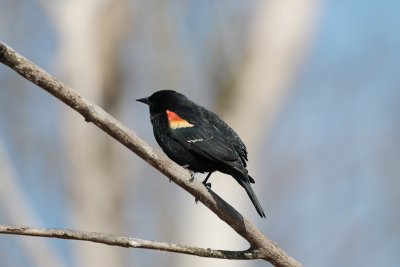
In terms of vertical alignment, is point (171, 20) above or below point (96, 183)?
above

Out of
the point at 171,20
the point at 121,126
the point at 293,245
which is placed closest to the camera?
the point at 121,126

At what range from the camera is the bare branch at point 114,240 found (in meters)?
2.48

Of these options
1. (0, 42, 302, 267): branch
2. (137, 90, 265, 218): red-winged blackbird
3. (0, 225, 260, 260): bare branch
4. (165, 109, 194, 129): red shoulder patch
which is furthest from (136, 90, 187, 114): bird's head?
(0, 225, 260, 260): bare branch

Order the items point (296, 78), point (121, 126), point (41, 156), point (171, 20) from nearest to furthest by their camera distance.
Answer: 1. point (121, 126)
2. point (296, 78)
3. point (171, 20)
4. point (41, 156)

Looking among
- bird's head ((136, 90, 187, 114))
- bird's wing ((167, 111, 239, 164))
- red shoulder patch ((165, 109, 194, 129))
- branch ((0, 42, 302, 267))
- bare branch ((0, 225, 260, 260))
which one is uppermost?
bird's head ((136, 90, 187, 114))

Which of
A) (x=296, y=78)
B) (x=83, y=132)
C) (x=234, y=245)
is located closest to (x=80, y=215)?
(x=83, y=132)

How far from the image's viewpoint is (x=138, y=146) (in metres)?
2.84

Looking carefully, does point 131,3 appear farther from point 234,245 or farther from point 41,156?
point 234,245

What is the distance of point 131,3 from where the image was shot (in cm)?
932

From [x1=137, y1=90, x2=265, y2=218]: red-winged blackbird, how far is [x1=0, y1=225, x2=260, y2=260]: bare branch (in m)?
0.91

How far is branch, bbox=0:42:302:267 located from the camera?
2527 mm

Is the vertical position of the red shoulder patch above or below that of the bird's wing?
above

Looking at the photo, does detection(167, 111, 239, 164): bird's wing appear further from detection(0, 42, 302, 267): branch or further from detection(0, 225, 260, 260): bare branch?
detection(0, 225, 260, 260): bare branch

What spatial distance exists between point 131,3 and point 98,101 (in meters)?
1.83
